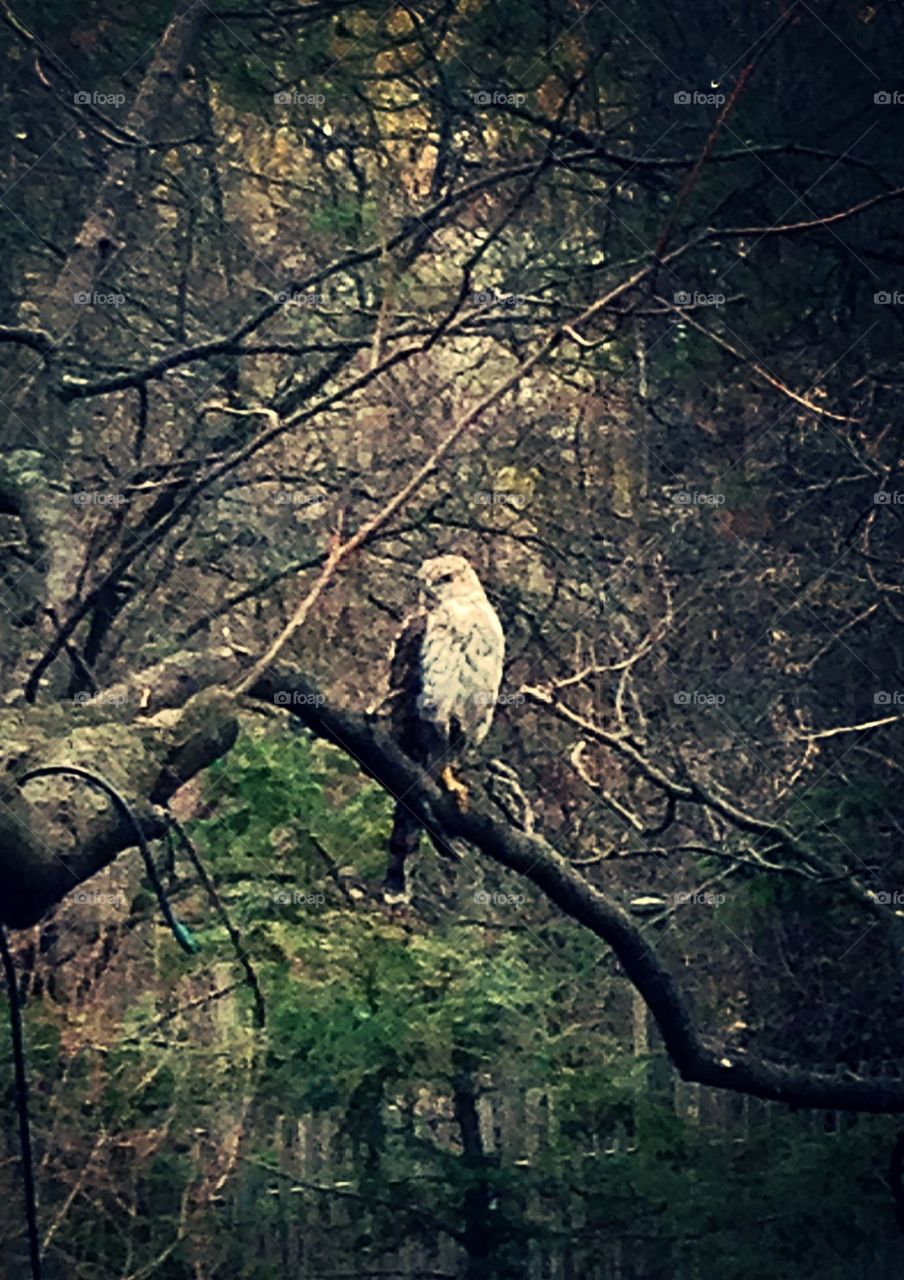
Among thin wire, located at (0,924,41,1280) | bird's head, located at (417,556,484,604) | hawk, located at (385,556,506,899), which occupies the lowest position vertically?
thin wire, located at (0,924,41,1280)

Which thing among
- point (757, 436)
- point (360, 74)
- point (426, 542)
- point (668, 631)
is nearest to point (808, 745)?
point (668, 631)

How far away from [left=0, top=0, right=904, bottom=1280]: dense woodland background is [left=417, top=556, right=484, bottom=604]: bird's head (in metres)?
0.06

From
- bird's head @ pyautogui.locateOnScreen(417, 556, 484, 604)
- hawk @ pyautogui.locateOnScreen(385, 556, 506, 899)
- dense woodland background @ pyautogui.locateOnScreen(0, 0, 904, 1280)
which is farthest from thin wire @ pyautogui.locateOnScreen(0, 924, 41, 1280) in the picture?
bird's head @ pyautogui.locateOnScreen(417, 556, 484, 604)

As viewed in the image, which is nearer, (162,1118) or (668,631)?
(162,1118)

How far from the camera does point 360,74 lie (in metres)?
3.28

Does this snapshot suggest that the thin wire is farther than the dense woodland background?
No

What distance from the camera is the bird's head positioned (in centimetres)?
313

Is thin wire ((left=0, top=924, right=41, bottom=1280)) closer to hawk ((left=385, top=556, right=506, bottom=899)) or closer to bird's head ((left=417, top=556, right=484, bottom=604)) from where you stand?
hawk ((left=385, top=556, right=506, bottom=899))

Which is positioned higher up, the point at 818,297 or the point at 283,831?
the point at 818,297

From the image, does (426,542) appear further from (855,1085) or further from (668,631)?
(855,1085)

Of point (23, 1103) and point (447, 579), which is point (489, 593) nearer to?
point (447, 579)

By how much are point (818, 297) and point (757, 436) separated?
0.29m

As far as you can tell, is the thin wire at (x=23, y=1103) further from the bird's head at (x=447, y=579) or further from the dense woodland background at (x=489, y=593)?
the bird's head at (x=447, y=579)

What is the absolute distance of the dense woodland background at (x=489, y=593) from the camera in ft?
10.2
